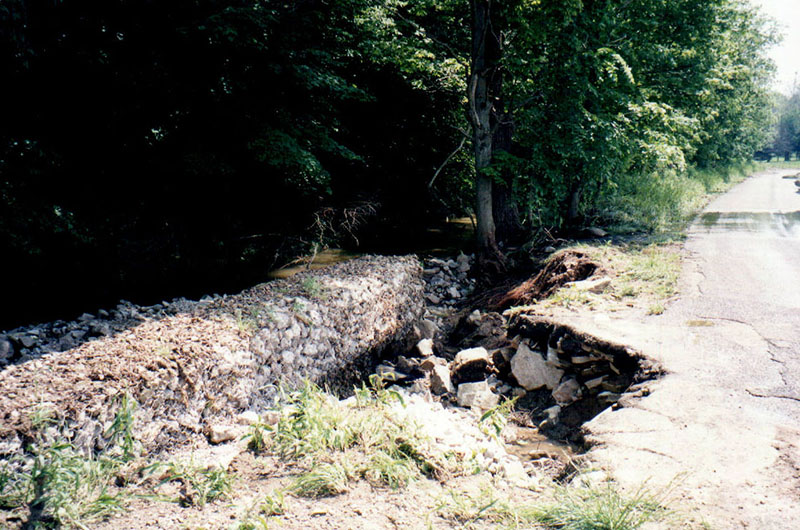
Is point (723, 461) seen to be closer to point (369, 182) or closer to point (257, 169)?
point (257, 169)

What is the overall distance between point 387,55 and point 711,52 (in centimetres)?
928

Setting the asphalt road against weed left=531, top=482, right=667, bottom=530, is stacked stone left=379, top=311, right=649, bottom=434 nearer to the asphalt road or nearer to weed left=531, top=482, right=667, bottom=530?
the asphalt road

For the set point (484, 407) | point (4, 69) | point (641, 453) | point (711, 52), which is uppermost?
point (711, 52)

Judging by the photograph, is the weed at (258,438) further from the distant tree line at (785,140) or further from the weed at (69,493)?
the distant tree line at (785,140)

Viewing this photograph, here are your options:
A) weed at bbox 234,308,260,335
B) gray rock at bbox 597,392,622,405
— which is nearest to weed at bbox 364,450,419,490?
gray rock at bbox 597,392,622,405

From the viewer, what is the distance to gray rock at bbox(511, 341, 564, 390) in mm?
5992

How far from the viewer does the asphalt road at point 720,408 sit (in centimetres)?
317

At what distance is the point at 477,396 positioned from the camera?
5.91 metres

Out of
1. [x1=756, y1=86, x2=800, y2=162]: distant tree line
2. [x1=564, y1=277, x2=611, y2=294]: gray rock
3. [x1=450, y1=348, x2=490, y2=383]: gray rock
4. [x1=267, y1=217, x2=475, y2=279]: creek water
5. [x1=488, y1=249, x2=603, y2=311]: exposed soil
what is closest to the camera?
[x1=450, y1=348, x2=490, y2=383]: gray rock

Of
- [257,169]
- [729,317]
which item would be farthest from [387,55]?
[729,317]

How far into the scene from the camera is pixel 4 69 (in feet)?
28.0

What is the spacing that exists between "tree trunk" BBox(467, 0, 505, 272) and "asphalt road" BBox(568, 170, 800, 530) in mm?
4366

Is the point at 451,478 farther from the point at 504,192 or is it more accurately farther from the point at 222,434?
the point at 504,192

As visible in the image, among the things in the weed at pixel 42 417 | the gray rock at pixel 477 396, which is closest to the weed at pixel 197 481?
the weed at pixel 42 417
